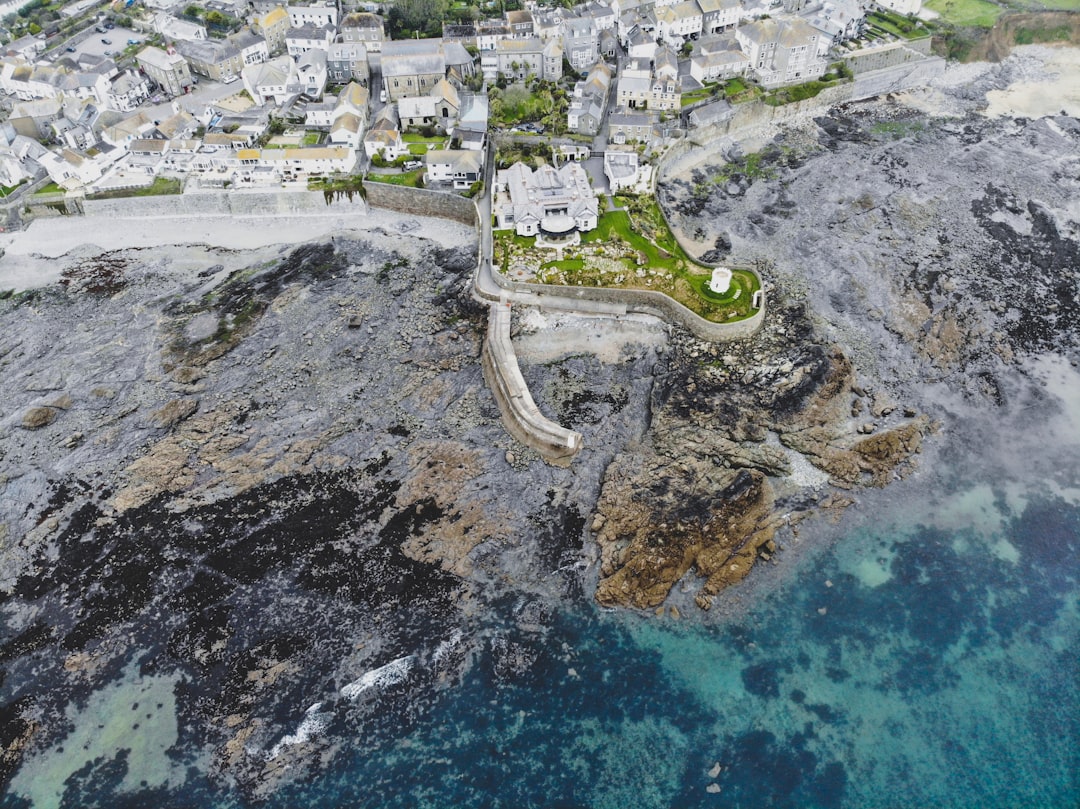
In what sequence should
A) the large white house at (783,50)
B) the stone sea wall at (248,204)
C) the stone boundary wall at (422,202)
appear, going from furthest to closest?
the large white house at (783,50) → the stone sea wall at (248,204) → the stone boundary wall at (422,202)

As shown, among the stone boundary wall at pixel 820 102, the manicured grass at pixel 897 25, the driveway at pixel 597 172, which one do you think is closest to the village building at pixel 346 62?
the driveway at pixel 597 172

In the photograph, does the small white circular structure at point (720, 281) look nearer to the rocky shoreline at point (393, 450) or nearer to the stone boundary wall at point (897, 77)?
the rocky shoreline at point (393, 450)

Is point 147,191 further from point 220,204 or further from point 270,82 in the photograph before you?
point 270,82

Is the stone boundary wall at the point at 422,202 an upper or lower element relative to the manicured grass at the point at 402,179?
lower

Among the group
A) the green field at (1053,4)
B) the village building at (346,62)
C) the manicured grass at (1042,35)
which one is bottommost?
the village building at (346,62)

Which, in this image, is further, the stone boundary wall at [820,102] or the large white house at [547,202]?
the stone boundary wall at [820,102]

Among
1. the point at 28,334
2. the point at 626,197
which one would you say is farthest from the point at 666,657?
the point at 28,334

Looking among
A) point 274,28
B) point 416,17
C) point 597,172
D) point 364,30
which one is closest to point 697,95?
point 597,172
